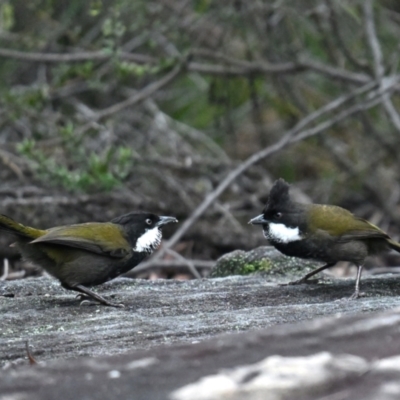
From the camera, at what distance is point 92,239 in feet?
16.7

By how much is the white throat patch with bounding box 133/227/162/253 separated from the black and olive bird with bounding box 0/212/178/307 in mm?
33

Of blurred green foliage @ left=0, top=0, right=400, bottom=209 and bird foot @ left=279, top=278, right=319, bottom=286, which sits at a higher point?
blurred green foliage @ left=0, top=0, right=400, bottom=209

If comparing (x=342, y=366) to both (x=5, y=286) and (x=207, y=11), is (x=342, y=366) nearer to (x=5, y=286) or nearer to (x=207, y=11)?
(x=5, y=286)

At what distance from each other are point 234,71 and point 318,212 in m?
4.56

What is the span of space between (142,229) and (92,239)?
16.9 inches

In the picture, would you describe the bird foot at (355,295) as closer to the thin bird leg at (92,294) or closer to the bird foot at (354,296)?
the bird foot at (354,296)

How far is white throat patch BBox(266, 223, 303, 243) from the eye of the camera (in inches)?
208

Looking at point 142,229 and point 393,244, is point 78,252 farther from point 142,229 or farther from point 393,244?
point 393,244

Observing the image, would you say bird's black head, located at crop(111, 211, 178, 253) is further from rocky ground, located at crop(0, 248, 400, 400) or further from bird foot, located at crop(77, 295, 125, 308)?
bird foot, located at crop(77, 295, 125, 308)

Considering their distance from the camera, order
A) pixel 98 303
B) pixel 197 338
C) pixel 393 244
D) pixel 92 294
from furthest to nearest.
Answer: pixel 393 244
pixel 92 294
pixel 98 303
pixel 197 338

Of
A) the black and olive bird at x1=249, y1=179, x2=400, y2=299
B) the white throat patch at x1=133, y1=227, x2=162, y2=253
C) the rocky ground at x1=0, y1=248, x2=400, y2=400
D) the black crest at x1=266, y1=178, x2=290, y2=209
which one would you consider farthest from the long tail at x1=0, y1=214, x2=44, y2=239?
the black crest at x1=266, y1=178, x2=290, y2=209

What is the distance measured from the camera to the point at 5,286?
16.7ft

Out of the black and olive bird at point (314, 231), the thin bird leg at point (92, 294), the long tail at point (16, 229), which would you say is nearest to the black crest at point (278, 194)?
the black and olive bird at point (314, 231)

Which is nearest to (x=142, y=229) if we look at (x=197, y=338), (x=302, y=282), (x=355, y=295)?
(x=302, y=282)
